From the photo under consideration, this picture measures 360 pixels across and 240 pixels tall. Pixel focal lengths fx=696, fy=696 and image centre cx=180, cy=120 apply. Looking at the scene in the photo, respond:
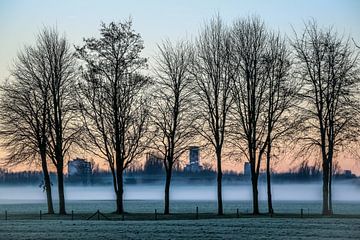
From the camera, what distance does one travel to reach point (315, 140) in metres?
61.5

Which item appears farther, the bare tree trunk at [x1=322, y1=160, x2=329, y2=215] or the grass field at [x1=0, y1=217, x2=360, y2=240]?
the bare tree trunk at [x1=322, y1=160, x2=329, y2=215]

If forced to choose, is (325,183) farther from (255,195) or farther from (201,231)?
(201,231)

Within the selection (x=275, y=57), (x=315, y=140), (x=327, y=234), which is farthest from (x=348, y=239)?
(x=275, y=57)

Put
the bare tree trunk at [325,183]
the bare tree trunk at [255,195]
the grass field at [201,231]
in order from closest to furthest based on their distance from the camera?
the grass field at [201,231], the bare tree trunk at [325,183], the bare tree trunk at [255,195]

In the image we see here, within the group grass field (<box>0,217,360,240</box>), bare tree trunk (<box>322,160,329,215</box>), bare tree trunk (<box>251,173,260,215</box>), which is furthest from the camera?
bare tree trunk (<box>251,173,260,215</box>)

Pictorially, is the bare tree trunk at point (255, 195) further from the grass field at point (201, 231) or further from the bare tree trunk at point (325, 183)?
the grass field at point (201, 231)

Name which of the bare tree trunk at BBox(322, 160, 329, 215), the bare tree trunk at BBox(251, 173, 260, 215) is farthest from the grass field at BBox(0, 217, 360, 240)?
the bare tree trunk at BBox(251, 173, 260, 215)

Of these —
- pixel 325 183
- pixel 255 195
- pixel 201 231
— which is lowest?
pixel 201 231

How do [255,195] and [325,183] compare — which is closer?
[325,183]

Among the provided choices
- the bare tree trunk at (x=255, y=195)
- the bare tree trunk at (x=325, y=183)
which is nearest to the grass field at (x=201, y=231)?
the bare tree trunk at (x=325, y=183)

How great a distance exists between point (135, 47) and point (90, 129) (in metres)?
8.88

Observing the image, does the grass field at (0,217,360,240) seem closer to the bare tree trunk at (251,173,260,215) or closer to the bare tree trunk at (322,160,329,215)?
the bare tree trunk at (322,160,329,215)

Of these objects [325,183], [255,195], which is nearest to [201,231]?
Answer: [255,195]

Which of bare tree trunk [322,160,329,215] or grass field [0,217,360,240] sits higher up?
bare tree trunk [322,160,329,215]
